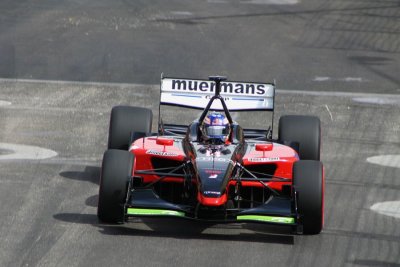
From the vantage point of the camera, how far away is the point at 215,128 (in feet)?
44.5

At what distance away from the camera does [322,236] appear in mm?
12531

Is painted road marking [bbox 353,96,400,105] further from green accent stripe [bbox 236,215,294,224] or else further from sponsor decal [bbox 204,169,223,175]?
green accent stripe [bbox 236,215,294,224]

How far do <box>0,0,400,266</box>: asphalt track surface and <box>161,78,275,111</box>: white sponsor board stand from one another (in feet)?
4.43

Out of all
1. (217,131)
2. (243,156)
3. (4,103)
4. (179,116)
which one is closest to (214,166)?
(243,156)

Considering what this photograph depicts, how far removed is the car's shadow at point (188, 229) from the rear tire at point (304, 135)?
1982 mm

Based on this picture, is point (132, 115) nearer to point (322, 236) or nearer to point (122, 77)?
point (322, 236)

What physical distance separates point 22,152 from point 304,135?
4.06 m

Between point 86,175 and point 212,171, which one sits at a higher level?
point 212,171

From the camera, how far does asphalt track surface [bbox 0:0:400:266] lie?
11992 millimetres

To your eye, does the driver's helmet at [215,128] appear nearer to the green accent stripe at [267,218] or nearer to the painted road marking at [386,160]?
the green accent stripe at [267,218]

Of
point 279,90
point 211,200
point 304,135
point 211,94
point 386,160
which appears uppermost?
point 279,90

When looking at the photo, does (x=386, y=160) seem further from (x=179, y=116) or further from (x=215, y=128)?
(x=179, y=116)

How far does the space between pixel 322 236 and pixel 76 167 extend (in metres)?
4.15

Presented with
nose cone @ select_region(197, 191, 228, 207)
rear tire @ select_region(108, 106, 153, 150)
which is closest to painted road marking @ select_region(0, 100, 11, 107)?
rear tire @ select_region(108, 106, 153, 150)
